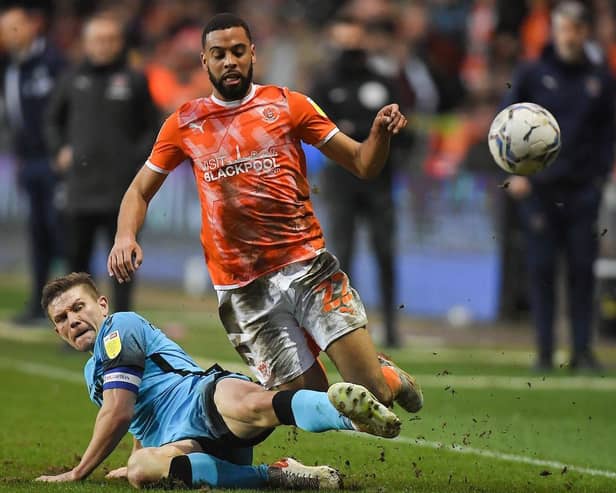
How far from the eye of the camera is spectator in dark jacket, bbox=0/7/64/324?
15.1 metres

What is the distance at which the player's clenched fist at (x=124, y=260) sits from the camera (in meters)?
6.61

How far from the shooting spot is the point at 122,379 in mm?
6652

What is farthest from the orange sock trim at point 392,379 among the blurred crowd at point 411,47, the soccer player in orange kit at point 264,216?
the blurred crowd at point 411,47

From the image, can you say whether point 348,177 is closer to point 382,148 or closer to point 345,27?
point 345,27

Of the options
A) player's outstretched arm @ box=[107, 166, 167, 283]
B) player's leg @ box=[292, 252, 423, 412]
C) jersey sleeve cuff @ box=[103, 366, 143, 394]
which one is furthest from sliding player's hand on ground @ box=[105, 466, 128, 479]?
player's leg @ box=[292, 252, 423, 412]

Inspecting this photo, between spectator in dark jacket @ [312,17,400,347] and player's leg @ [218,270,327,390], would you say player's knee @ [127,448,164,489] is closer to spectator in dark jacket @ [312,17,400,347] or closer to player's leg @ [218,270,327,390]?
player's leg @ [218,270,327,390]

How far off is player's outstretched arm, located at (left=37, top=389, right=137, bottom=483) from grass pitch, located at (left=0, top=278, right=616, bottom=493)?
0.42 feet

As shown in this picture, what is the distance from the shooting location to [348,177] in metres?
13.3

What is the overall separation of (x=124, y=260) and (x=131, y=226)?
319 millimetres

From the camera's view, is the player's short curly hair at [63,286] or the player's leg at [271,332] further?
the player's leg at [271,332]

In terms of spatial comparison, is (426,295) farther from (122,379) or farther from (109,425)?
(109,425)

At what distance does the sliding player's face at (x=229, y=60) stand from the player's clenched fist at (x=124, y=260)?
888 mm

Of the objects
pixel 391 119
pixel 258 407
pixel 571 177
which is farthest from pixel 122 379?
pixel 571 177

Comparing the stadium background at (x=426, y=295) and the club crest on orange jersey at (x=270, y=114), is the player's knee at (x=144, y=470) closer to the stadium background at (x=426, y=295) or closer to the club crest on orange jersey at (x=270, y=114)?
the stadium background at (x=426, y=295)
